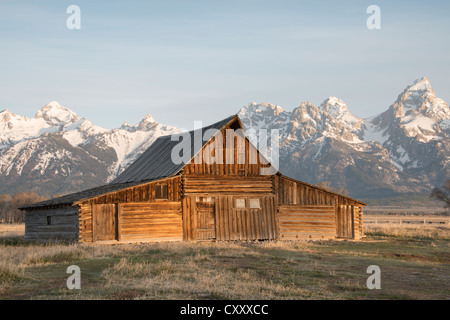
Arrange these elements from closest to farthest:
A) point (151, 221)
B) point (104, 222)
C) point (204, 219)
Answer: point (104, 222) < point (151, 221) < point (204, 219)

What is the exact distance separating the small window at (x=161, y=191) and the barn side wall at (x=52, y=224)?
4862 millimetres

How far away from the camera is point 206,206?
35.8 meters

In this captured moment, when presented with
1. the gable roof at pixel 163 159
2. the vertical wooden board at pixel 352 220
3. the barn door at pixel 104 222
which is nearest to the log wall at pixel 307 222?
the vertical wooden board at pixel 352 220

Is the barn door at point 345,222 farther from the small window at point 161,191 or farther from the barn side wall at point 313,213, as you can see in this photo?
the small window at point 161,191

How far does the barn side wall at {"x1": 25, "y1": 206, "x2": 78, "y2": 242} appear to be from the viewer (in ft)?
109

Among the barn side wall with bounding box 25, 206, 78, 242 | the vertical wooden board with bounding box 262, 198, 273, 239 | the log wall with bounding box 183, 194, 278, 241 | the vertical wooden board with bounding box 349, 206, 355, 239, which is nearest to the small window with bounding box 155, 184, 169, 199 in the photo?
the log wall with bounding box 183, 194, 278, 241

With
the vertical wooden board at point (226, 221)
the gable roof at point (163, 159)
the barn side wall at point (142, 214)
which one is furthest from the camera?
the gable roof at point (163, 159)

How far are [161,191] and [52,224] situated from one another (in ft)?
25.1

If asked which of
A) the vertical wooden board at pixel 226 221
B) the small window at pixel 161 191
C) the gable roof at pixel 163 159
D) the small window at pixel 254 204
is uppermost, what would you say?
the gable roof at pixel 163 159

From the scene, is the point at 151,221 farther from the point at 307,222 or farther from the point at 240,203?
the point at 307,222

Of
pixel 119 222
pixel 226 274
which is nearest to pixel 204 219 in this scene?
pixel 119 222

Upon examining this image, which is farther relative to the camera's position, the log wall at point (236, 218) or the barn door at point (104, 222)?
the log wall at point (236, 218)

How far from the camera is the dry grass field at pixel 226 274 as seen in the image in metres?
14.9
